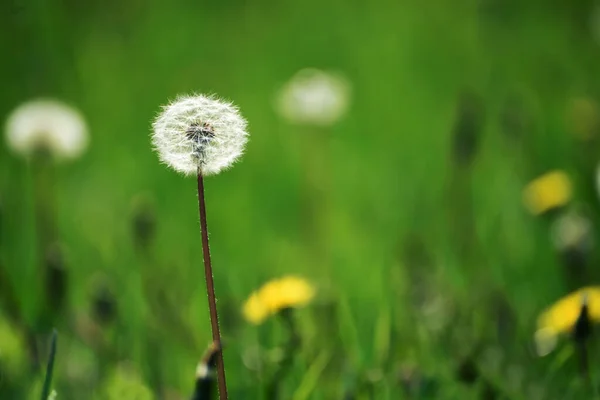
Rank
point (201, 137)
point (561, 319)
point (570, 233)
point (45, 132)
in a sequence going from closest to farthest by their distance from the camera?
1. point (201, 137)
2. point (561, 319)
3. point (570, 233)
4. point (45, 132)

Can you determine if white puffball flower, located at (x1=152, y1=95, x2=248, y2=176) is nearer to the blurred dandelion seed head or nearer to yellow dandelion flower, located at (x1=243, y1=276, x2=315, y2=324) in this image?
yellow dandelion flower, located at (x1=243, y1=276, x2=315, y2=324)

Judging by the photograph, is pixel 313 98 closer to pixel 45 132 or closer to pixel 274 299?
pixel 45 132

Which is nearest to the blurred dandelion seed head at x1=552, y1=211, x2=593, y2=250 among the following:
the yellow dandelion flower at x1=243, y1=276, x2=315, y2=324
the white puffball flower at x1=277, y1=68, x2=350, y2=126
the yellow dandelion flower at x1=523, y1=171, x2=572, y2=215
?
the yellow dandelion flower at x1=523, y1=171, x2=572, y2=215

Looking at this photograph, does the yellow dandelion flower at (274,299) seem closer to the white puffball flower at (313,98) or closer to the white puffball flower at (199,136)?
the white puffball flower at (199,136)

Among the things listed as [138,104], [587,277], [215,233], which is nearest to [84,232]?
[215,233]

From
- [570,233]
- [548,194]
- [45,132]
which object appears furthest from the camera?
[45,132]

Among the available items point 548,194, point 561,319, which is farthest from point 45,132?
point 561,319
